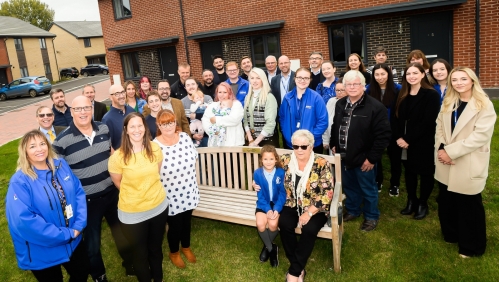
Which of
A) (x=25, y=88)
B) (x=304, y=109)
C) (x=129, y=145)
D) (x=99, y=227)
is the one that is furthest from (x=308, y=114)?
(x=25, y=88)

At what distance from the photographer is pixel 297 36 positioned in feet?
47.4

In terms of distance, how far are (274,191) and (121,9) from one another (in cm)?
Answer: 1793

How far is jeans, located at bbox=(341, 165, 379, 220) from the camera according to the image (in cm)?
480

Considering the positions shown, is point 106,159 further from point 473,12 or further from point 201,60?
point 201,60

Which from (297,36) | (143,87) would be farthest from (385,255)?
(297,36)

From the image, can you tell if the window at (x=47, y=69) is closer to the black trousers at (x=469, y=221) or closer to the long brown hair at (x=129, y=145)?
the long brown hair at (x=129, y=145)

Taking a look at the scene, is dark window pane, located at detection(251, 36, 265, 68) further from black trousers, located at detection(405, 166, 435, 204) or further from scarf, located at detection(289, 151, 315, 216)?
scarf, located at detection(289, 151, 315, 216)

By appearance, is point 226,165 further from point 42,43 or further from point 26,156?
point 42,43

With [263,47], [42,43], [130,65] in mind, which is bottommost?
[263,47]

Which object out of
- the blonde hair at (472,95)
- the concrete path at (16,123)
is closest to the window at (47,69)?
the concrete path at (16,123)

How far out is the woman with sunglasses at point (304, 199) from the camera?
13.1 ft

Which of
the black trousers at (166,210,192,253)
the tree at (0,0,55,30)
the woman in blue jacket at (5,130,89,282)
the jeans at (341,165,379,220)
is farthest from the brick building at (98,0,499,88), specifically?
the tree at (0,0,55,30)

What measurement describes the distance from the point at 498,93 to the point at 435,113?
8456mm

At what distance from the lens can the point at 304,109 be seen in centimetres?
514
